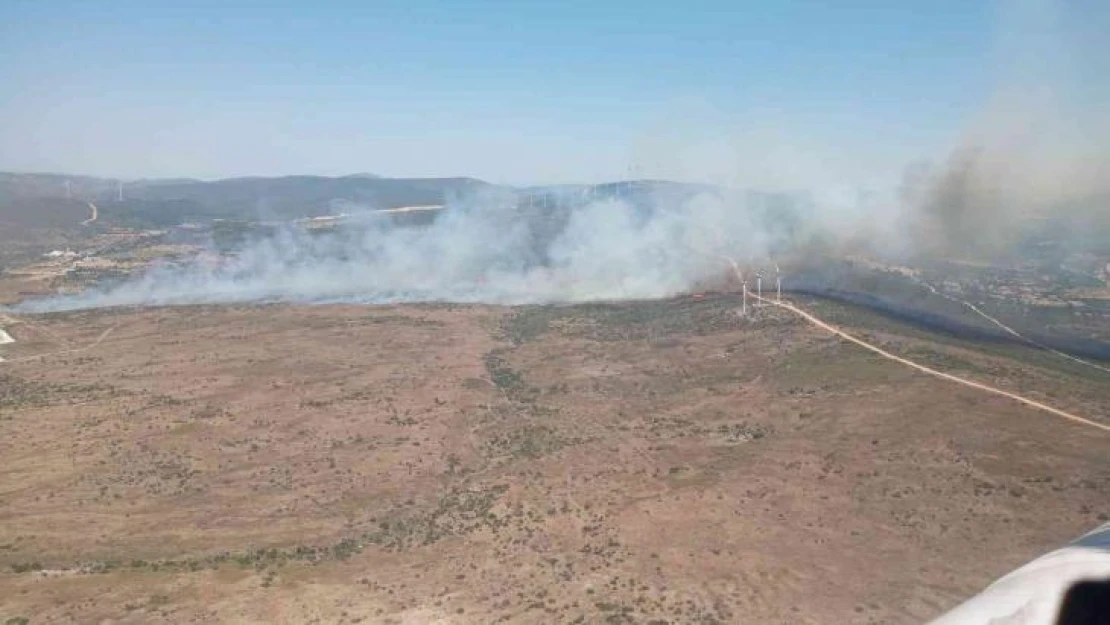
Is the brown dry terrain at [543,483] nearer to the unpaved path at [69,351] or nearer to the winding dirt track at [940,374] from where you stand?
the winding dirt track at [940,374]

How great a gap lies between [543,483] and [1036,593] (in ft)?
141

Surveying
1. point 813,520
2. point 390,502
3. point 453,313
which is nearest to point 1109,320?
point 813,520

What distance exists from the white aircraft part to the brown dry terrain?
27.7m

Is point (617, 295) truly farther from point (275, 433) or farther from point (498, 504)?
point (498, 504)

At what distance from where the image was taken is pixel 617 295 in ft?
385

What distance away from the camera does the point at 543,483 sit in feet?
154

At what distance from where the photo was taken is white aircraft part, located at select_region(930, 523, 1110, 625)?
15.9 feet

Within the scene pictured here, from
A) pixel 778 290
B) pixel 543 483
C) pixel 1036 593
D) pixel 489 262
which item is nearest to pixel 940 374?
pixel 543 483

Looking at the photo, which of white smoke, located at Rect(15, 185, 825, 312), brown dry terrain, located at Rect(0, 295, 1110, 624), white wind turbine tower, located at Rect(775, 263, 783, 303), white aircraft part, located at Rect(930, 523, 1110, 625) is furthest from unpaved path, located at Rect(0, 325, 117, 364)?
white aircraft part, located at Rect(930, 523, 1110, 625)

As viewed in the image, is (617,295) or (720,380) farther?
(617,295)

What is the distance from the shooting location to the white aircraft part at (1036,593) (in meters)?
4.86

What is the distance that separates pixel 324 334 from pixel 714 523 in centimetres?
6675

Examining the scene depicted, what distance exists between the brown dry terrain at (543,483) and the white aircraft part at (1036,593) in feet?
90.9

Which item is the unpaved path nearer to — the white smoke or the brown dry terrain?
the brown dry terrain
